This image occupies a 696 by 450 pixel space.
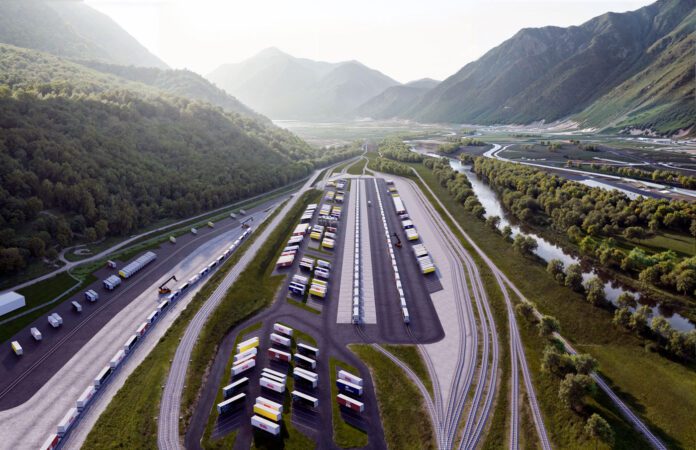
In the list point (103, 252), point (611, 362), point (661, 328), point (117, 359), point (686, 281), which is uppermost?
point (103, 252)

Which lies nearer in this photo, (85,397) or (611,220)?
(85,397)

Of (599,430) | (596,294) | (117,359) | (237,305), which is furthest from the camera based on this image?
(237,305)

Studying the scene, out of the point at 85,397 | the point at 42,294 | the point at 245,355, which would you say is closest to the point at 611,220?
the point at 245,355

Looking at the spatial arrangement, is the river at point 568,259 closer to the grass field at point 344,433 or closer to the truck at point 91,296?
the grass field at point 344,433

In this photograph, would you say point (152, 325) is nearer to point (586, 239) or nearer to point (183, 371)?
point (183, 371)

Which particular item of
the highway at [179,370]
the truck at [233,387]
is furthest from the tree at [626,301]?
the highway at [179,370]

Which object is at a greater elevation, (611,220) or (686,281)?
(611,220)

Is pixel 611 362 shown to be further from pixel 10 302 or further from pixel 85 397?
pixel 10 302
